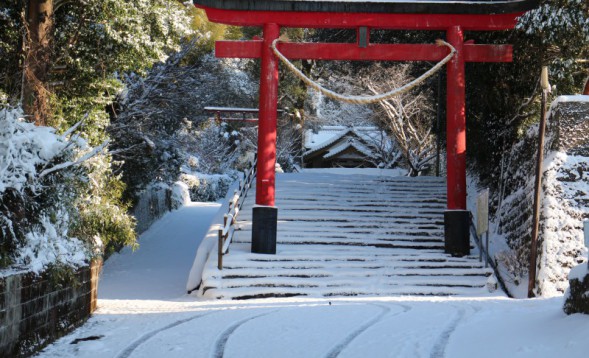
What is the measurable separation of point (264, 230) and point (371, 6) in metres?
5.56

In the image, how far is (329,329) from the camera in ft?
29.3

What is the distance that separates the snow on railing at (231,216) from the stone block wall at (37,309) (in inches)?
165

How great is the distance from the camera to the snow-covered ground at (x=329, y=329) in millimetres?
7340

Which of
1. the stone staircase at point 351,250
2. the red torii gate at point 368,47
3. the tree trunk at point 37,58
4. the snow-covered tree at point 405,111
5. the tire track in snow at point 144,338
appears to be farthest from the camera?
the snow-covered tree at point 405,111

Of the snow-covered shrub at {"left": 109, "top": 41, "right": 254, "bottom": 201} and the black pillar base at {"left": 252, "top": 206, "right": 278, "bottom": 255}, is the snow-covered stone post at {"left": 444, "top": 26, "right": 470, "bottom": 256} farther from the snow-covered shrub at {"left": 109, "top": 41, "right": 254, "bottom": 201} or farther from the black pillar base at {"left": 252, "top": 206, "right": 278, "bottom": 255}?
the snow-covered shrub at {"left": 109, "top": 41, "right": 254, "bottom": 201}

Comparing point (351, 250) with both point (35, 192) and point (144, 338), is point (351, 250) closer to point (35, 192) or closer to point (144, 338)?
point (144, 338)

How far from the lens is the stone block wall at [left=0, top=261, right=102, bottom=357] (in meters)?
7.27

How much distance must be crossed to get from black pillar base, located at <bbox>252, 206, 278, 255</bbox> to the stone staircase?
27cm

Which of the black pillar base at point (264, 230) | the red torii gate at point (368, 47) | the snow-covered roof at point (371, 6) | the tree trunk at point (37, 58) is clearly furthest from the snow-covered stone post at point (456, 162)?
the tree trunk at point (37, 58)

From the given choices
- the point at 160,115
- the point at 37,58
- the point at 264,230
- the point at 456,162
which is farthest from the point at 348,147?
the point at 37,58

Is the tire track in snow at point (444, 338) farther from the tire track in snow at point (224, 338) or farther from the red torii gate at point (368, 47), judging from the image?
the red torii gate at point (368, 47)

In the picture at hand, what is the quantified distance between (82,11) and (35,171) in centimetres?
678

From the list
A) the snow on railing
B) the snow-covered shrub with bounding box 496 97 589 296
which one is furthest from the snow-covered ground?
the snow-covered shrub with bounding box 496 97 589 296

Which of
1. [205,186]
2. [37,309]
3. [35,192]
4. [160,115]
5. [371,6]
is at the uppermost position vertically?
[371,6]
